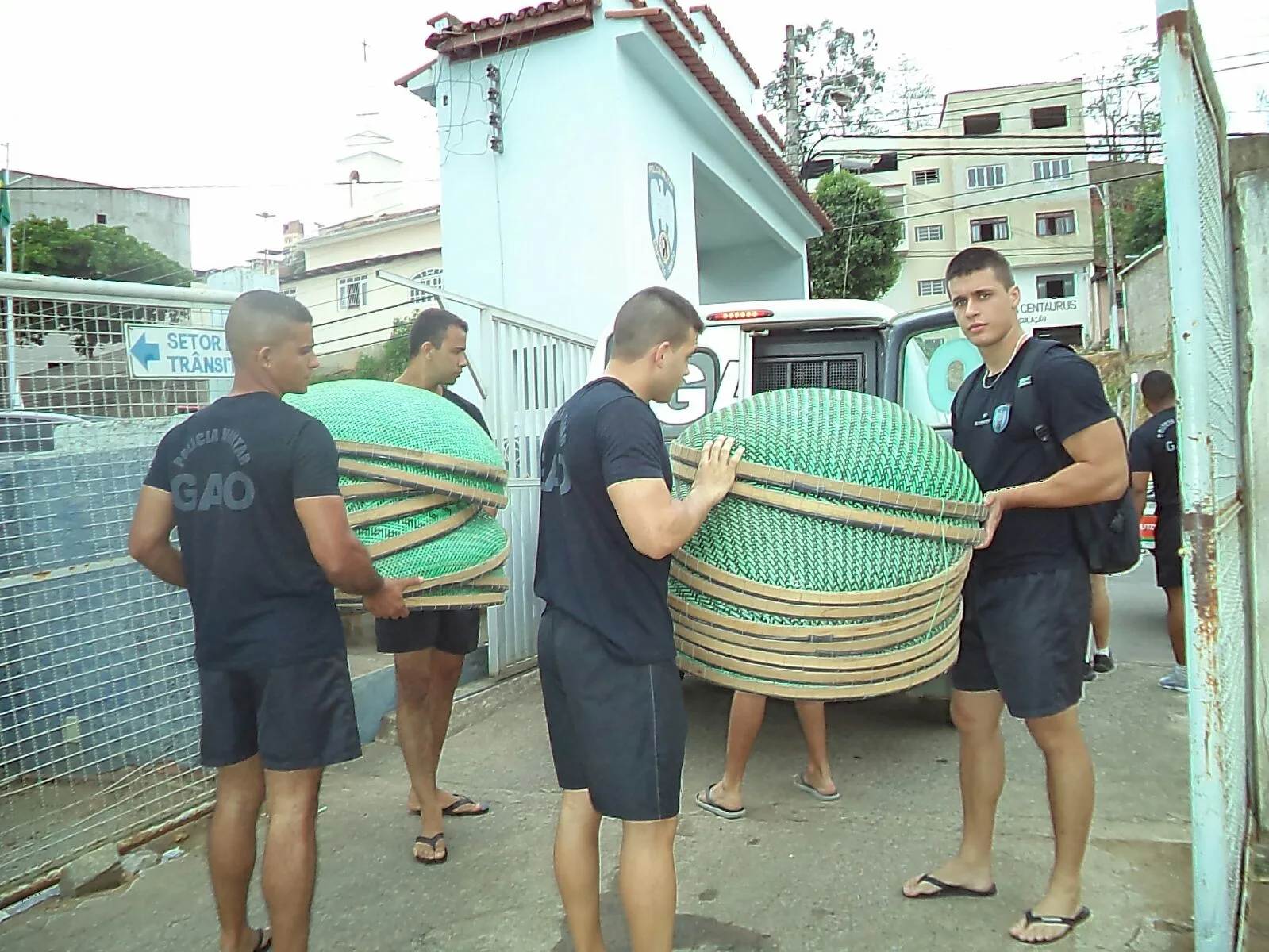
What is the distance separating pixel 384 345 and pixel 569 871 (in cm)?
2476

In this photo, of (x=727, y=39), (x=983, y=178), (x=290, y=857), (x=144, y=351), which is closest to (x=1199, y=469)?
(x=290, y=857)

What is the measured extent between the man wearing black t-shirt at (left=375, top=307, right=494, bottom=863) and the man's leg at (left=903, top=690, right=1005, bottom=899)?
1.65 metres

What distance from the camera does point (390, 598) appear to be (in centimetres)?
254

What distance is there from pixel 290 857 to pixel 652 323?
1647mm

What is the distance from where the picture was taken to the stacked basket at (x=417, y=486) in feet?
8.39

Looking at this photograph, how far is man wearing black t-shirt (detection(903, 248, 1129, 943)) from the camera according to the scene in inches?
101

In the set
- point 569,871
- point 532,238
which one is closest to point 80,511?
point 569,871

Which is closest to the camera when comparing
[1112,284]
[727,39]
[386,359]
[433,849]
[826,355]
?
[433,849]

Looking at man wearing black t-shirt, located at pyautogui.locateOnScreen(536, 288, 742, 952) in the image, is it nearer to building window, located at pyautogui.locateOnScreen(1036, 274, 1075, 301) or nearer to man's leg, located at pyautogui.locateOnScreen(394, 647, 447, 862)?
man's leg, located at pyautogui.locateOnScreen(394, 647, 447, 862)

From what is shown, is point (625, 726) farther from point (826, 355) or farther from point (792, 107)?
point (792, 107)

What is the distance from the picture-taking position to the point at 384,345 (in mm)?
25781

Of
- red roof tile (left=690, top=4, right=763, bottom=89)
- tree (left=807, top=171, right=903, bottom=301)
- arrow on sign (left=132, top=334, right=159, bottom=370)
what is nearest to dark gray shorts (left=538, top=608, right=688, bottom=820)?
arrow on sign (left=132, top=334, right=159, bottom=370)

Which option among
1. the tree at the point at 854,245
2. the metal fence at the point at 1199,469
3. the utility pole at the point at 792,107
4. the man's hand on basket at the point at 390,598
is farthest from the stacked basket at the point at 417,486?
the tree at the point at 854,245

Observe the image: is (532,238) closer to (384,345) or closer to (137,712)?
(137,712)
